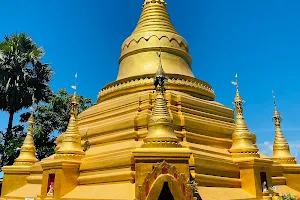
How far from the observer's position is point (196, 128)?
15.6 metres

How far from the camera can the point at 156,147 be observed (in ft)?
39.0

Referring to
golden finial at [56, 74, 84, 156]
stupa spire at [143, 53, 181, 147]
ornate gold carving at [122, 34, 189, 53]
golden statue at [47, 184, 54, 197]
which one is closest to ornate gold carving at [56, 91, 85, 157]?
golden finial at [56, 74, 84, 156]

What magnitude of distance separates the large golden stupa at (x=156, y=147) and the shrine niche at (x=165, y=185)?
0.10ft

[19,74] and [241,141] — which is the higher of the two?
[19,74]

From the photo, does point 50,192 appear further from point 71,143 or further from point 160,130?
point 160,130

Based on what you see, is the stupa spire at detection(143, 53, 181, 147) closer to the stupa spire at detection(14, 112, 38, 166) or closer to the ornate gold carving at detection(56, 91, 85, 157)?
the ornate gold carving at detection(56, 91, 85, 157)

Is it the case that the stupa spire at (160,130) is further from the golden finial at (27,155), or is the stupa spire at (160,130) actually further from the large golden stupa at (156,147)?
the golden finial at (27,155)

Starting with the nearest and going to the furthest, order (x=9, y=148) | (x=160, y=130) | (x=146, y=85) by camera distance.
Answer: (x=160, y=130) → (x=146, y=85) → (x=9, y=148)

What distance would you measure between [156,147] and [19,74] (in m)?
19.6

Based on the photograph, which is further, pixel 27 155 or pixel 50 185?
pixel 27 155

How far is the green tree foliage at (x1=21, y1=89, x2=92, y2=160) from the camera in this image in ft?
99.3

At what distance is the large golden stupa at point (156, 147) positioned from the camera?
11.7 metres

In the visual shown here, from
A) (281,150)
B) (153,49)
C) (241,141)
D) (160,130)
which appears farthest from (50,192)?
(281,150)

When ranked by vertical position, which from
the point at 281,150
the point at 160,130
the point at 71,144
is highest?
the point at 281,150
